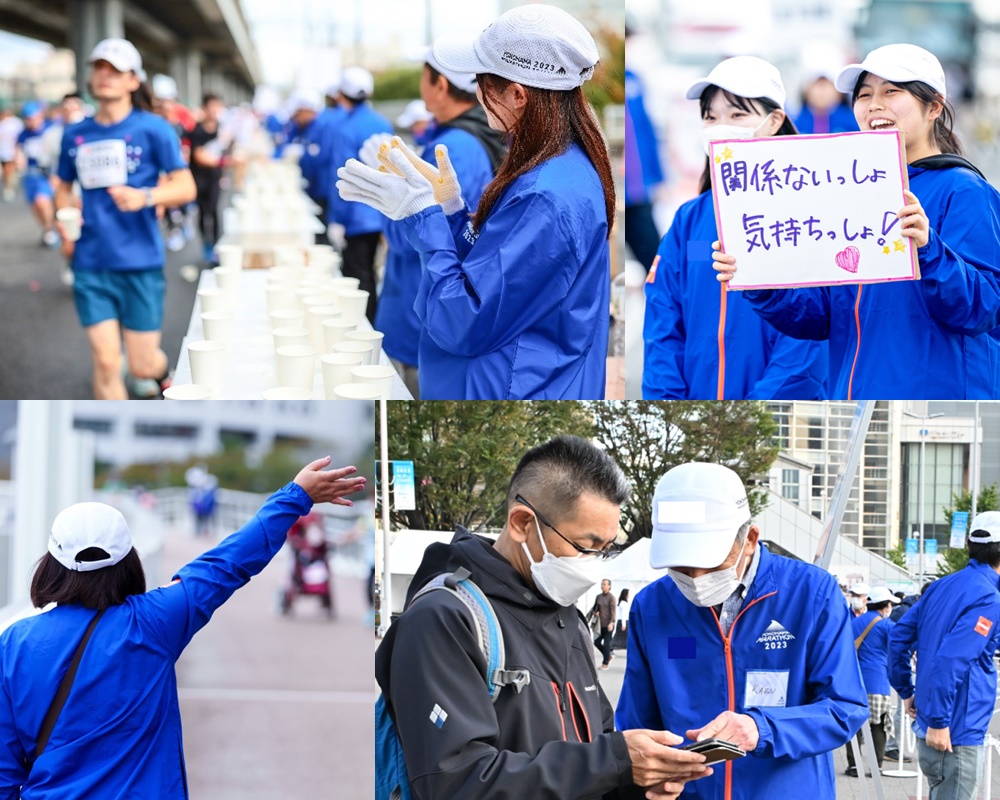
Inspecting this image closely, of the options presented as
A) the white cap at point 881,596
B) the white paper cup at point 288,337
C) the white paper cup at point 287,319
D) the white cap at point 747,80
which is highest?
the white cap at point 747,80

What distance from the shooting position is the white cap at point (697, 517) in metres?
2.58

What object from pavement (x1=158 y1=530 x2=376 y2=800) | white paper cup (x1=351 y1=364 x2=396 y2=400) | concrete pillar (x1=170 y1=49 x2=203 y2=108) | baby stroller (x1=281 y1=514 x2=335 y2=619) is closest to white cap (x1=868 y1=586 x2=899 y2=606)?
white paper cup (x1=351 y1=364 x2=396 y2=400)

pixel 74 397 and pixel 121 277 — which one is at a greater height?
pixel 121 277

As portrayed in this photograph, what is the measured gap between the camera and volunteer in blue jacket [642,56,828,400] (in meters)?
3.49

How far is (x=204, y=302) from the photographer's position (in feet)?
12.9

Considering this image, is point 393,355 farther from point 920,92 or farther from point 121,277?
point 920,92

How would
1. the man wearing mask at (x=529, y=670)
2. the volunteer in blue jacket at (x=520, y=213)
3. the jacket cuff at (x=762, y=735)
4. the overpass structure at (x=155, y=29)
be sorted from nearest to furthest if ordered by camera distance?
the man wearing mask at (x=529, y=670) < the jacket cuff at (x=762, y=735) < the volunteer in blue jacket at (x=520, y=213) < the overpass structure at (x=155, y=29)

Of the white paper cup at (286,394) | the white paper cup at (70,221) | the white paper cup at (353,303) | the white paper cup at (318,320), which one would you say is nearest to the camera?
the white paper cup at (286,394)

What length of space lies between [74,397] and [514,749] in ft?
11.9

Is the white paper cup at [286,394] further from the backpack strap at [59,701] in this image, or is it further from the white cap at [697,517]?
the white cap at [697,517]

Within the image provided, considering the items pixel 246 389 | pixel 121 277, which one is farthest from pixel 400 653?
pixel 121 277

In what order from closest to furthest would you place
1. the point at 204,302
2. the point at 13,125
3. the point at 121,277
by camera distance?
1. the point at 204,302
2. the point at 121,277
3. the point at 13,125

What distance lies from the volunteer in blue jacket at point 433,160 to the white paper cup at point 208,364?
3.08 ft

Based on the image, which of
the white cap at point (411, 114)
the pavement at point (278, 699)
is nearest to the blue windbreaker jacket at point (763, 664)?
the pavement at point (278, 699)
